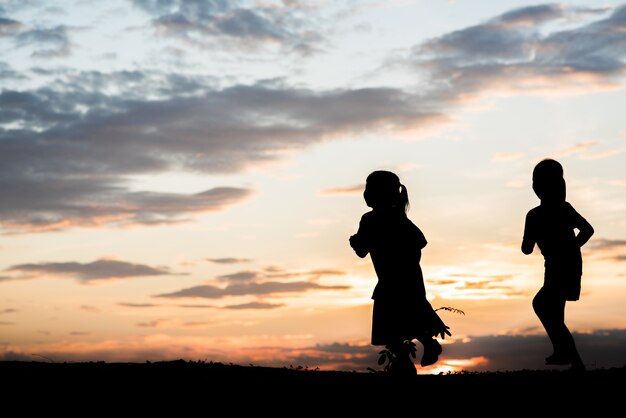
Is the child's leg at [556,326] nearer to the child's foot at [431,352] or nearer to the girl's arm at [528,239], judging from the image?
the girl's arm at [528,239]

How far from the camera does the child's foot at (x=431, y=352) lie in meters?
13.5

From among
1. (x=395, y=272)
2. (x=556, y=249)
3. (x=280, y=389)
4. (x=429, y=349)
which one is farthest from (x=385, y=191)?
(x=280, y=389)

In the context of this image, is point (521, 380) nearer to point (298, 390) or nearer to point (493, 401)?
point (493, 401)

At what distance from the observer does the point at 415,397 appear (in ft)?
40.1

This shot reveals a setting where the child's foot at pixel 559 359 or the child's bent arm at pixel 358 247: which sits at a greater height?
the child's bent arm at pixel 358 247

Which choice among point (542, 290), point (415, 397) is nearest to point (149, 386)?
point (415, 397)

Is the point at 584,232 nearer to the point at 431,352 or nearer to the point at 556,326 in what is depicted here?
the point at 556,326

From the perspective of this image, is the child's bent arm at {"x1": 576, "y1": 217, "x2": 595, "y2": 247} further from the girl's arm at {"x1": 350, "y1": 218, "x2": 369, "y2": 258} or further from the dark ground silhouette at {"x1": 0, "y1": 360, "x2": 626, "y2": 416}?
the girl's arm at {"x1": 350, "y1": 218, "x2": 369, "y2": 258}

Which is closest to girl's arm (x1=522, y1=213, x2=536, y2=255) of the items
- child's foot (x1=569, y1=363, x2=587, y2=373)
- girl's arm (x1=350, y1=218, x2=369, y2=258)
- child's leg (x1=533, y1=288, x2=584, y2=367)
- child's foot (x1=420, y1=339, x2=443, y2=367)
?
child's leg (x1=533, y1=288, x2=584, y2=367)

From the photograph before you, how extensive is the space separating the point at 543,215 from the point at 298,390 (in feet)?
15.4

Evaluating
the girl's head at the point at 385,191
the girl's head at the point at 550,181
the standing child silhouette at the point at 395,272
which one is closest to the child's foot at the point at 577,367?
the standing child silhouette at the point at 395,272

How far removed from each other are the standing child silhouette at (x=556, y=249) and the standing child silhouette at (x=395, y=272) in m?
1.79

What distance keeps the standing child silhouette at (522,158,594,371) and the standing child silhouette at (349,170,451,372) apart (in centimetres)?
179

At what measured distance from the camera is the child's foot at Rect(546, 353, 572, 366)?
1388 cm
